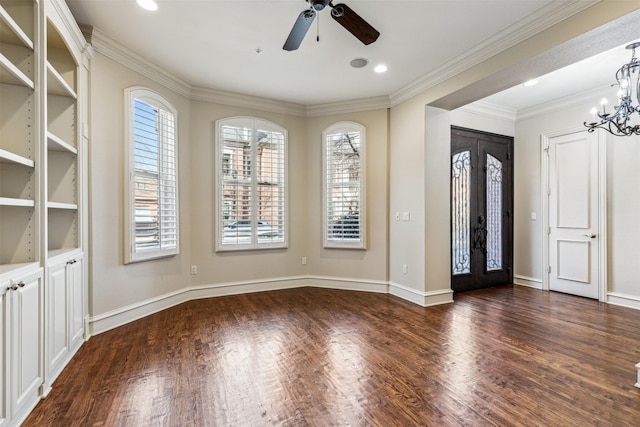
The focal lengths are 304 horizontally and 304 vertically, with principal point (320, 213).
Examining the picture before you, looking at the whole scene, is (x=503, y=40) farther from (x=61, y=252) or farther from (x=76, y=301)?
(x=76, y=301)

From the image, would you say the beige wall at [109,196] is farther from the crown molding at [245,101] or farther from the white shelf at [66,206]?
the crown molding at [245,101]

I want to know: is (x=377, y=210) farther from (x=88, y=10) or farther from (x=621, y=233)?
(x=88, y=10)

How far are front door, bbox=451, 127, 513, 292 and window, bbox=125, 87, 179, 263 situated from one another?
4.09 metres

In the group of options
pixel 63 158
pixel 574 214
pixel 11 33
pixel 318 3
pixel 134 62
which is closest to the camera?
pixel 11 33

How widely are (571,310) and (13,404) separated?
5399 mm

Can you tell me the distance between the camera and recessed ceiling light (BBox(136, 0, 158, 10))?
2.51 m

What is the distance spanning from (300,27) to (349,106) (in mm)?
2592

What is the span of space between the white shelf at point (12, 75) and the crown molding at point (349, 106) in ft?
12.0

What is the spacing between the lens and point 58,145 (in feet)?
8.00

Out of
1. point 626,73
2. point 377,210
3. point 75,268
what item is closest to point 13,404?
point 75,268

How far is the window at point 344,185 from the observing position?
Answer: 15.9 ft

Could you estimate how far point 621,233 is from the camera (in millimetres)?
4117

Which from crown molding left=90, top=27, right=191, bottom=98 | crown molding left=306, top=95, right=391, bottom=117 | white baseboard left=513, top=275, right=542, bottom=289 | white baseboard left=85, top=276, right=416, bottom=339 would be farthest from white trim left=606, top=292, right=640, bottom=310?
crown molding left=90, top=27, right=191, bottom=98

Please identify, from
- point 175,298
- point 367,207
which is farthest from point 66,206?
point 367,207
